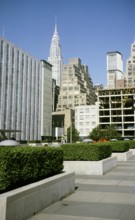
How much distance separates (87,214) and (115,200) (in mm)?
1725

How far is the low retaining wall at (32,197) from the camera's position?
5500mm

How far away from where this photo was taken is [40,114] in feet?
462

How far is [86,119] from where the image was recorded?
13188cm

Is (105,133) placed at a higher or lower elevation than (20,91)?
lower

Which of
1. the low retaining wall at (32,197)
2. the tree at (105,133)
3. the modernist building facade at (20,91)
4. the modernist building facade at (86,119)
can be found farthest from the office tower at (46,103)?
the low retaining wall at (32,197)

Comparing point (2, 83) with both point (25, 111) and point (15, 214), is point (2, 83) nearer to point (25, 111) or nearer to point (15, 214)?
point (25, 111)

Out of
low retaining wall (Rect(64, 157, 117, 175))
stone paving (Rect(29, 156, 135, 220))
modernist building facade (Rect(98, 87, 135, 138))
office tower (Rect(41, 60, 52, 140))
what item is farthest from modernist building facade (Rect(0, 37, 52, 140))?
stone paving (Rect(29, 156, 135, 220))

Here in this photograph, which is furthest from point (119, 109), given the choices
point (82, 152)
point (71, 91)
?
point (82, 152)

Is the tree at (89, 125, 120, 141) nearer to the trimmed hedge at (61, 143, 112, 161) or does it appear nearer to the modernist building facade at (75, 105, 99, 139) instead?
the modernist building facade at (75, 105, 99, 139)

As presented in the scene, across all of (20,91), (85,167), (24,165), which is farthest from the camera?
(20,91)

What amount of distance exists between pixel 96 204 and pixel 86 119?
124 m

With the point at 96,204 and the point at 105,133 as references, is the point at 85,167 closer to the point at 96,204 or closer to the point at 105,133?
the point at 96,204

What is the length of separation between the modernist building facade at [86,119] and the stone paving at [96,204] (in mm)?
117897

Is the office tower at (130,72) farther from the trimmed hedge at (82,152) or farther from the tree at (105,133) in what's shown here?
the trimmed hedge at (82,152)
